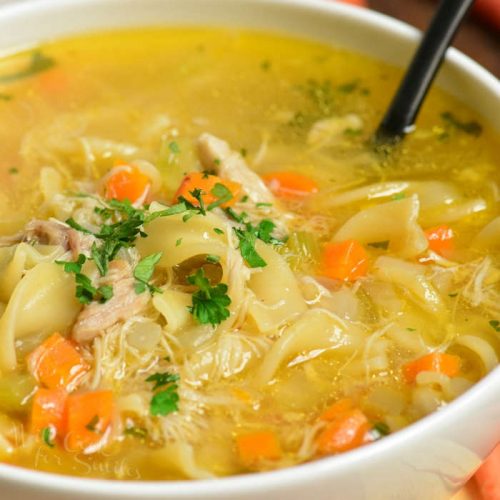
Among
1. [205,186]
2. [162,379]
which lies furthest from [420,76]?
[162,379]

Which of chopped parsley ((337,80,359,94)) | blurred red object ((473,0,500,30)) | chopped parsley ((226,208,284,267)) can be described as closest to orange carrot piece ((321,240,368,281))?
chopped parsley ((226,208,284,267))

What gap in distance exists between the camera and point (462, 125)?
126 inches

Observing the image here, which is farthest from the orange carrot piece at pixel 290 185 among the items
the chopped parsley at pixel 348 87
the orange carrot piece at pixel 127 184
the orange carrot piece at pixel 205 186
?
the chopped parsley at pixel 348 87

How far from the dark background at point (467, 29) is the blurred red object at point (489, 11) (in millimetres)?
24

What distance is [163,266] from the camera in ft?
7.86

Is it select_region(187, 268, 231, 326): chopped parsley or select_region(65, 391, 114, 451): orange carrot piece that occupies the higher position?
select_region(187, 268, 231, 326): chopped parsley

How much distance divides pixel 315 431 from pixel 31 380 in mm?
736

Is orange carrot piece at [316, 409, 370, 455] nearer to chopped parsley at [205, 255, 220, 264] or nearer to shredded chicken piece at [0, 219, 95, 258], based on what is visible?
chopped parsley at [205, 255, 220, 264]

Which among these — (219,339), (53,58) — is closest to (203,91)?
(53,58)

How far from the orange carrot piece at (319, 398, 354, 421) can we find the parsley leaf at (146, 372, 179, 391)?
15.1 inches

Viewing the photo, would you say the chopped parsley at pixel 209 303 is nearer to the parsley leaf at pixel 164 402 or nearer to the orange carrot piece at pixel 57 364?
the parsley leaf at pixel 164 402

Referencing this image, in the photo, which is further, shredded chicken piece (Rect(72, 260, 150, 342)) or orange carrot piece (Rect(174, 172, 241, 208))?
orange carrot piece (Rect(174, 172, 241, 208))

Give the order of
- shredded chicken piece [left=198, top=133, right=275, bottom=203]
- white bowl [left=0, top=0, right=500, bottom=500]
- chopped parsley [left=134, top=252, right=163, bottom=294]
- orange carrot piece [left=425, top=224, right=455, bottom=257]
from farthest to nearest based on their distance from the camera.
Result: shredded chicken piece [left=198, top=133, right=275, bottom=203] < orange carrot piece [left=425, top=224, right=455, bottom=257] < chopped parsley [left=134, top=252, right=163, bottom=294] < white bowl [left=0, top=0, right=500, bottom=500]

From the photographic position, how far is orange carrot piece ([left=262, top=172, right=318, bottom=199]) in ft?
9.62
